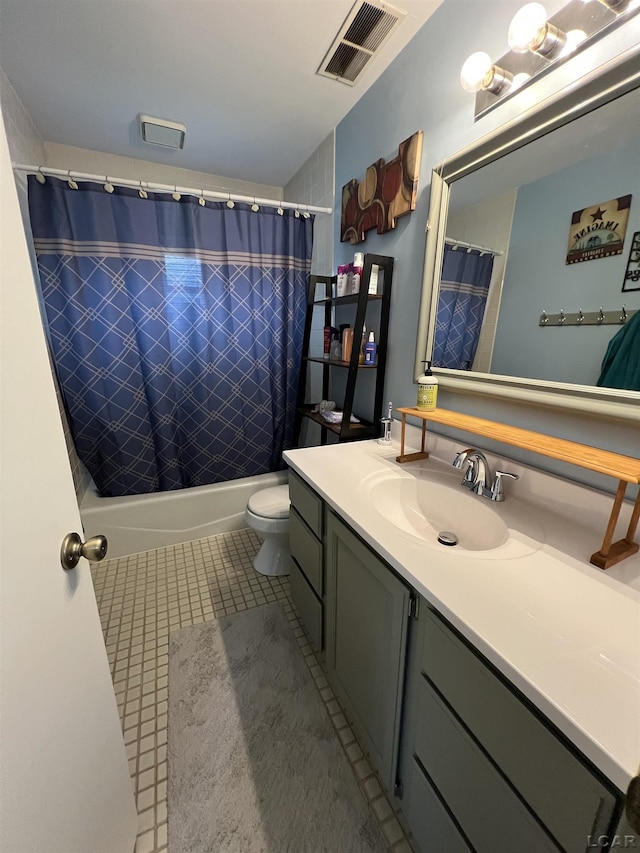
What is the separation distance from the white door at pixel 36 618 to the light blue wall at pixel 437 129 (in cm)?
116

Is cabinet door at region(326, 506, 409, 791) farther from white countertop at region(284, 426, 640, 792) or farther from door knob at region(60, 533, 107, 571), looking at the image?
door knob at region(60, 533, 107, 571)

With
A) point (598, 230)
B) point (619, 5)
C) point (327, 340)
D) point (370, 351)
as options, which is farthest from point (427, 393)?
point (619, 5)

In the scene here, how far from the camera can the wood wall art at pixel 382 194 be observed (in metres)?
1.27

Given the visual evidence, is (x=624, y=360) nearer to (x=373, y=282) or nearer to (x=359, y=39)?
(x=373, y=282)

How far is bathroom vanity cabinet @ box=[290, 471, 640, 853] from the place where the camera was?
0.46m

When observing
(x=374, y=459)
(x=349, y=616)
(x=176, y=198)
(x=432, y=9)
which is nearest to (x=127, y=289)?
(x=176, y=198)

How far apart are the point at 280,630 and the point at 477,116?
2.05 metres

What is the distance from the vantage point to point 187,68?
136cm

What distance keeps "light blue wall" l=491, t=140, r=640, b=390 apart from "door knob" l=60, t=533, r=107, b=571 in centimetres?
114

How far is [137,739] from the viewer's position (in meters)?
1.12

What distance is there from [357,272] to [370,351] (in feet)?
1.17

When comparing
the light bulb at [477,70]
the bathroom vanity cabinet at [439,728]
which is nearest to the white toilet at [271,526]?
the bathroom vanity cabinet at [439,728]

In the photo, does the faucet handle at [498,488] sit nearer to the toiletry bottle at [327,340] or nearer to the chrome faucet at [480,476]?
the chrome faucet at [480,476]

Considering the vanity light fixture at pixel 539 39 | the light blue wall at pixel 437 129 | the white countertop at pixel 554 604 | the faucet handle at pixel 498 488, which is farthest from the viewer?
the faucet handle at pixel 498 488
